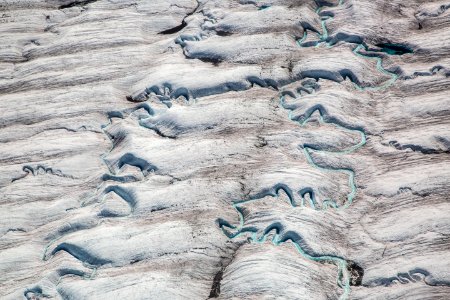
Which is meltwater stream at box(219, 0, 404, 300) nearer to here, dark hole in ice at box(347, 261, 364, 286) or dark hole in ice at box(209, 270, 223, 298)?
dark hole in ice at box(347, 261, 364, 286)

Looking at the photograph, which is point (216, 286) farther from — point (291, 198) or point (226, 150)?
point (226, 150)

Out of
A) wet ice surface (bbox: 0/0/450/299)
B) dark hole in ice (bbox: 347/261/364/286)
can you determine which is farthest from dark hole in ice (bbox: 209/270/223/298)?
dark hole in ice (bbox: 347/261/364/286)

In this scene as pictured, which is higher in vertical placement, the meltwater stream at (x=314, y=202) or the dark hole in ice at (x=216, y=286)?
the meltwater stream at (x=314, y=202)

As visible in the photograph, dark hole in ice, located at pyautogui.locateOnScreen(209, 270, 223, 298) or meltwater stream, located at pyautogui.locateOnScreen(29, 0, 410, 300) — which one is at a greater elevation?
meltwater stream, located at pyautogui.locateOnScreen(29, 0, 410, 300)

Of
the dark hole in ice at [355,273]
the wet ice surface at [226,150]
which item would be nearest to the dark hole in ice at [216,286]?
the wet ice surface at [226,150]

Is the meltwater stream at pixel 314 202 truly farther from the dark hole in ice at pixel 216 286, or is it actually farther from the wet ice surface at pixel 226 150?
the dark hole in ice at pixel 216 286

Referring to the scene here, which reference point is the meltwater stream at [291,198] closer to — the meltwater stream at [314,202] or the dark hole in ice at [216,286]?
the meltwater stream at [314,202]

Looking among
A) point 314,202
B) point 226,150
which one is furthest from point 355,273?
point 226,150

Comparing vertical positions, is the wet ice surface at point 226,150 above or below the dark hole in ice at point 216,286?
above

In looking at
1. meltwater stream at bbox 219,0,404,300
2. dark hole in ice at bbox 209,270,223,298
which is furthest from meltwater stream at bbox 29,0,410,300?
dark hole in ice at bbox 209,270,223,298

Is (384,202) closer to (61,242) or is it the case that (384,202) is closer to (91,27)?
(61,242)
